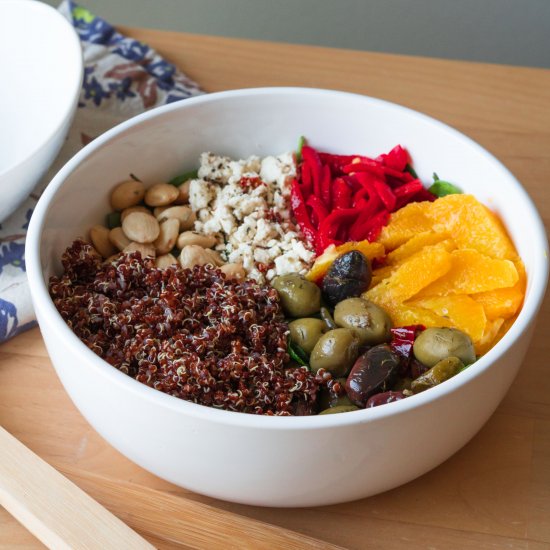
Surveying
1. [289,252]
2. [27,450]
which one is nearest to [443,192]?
[289,252]

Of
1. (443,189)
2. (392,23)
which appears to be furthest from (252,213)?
(392,23)

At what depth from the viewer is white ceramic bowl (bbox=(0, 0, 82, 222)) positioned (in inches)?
58.1

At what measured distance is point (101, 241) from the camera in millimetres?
1269

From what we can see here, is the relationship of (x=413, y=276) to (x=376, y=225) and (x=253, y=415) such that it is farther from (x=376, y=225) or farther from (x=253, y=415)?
(x=253, y=415)

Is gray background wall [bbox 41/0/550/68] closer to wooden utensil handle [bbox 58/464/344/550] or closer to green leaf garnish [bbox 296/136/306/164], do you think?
green leaf garnish [bbox 296/136/306/164]

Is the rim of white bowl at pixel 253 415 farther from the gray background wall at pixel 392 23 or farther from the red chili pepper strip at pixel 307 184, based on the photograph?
the gray background wall at pixel 392 23

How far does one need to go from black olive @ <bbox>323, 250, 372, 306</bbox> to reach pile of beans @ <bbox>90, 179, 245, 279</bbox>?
0.13 metres

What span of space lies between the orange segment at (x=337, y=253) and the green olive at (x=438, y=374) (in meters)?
0.24

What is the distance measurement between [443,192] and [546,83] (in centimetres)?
54

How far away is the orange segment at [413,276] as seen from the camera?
116 centimetres

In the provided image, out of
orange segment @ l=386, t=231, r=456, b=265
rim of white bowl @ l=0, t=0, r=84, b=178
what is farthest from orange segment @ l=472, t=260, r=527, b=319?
rim of white bowl @ l=0, t=0, r=84, b=178

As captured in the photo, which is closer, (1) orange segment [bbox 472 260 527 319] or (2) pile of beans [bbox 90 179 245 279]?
(1) orange segment [bbox 472 260 527 319]

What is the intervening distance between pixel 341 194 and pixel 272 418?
0.52 m

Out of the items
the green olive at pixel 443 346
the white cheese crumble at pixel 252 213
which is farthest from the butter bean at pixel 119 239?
the green olive at pixel 443 346
